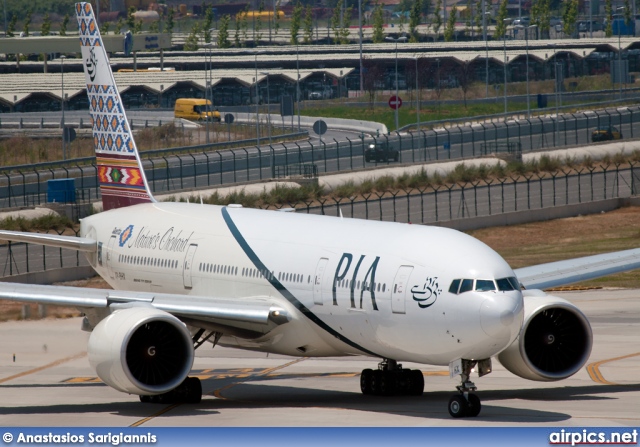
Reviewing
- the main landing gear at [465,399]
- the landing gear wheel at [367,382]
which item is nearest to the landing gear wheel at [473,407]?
the main landing gear at [465,399]

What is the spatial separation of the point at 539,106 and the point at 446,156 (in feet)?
127

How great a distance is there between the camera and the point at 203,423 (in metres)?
30.5

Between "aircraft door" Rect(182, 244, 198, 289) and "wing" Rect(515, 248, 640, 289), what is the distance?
10405mm

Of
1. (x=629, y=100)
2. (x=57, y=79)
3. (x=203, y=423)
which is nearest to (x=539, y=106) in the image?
(x=629, y=100)

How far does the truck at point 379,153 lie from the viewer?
372ft

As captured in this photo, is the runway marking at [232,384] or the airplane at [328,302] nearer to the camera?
the airplane at [328,302]

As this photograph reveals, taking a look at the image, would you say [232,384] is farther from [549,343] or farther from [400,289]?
[549,343]

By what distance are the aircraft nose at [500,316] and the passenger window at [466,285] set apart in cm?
60

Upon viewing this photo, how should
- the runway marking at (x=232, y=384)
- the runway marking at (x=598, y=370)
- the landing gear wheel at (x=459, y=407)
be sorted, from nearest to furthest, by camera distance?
the landing gear wheel at (x=459, y=407), the runway marking at (x=232, y=384), the runway marking at (x=598, y=370)

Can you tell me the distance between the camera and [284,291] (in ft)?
115

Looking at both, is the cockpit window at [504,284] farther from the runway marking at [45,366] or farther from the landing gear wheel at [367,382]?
the runway marking at [45,366]

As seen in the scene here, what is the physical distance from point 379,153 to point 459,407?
3338 inches

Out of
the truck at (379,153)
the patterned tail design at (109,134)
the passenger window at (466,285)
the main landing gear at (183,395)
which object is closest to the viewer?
the passenger window at (466,285)

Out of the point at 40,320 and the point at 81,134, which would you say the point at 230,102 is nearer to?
the point at 81,134
